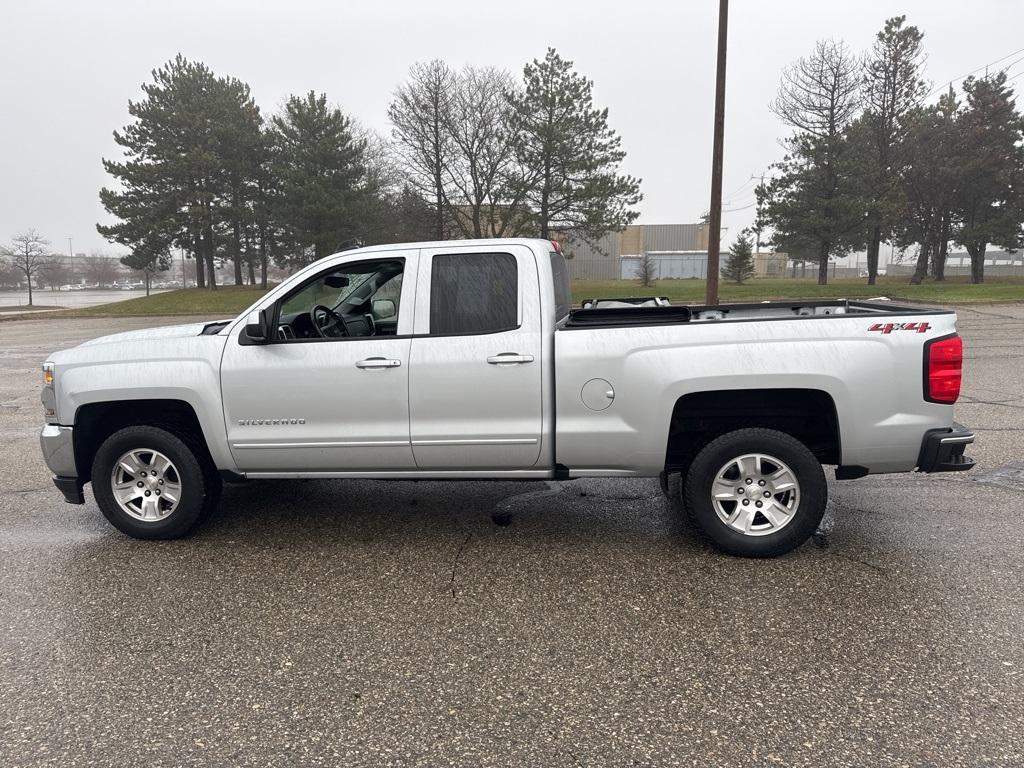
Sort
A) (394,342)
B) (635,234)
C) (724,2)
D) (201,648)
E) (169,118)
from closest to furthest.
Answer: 1. (201,648)
2. (394,342)
3. (724,2)
4. (169,118)
5. (635,234)

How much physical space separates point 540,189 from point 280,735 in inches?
1356

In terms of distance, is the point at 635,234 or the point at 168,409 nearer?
the point at 168,409

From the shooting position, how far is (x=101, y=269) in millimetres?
95250

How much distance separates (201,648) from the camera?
3230mm

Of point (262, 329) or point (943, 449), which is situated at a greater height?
point (262, 329)

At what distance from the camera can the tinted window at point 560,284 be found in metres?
4.53

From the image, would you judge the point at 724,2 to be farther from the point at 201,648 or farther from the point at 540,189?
the point at 540,189

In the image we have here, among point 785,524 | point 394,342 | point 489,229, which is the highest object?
point 489,229

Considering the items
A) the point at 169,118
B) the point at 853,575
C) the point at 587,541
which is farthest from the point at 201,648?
the point at 169,118

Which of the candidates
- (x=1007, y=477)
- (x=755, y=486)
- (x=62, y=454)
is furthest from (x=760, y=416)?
(x=62, y=454)

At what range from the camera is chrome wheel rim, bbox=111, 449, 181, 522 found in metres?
4.52

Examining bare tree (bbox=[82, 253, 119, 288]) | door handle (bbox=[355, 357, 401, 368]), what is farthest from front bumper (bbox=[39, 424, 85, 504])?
bare tree (bbox=[82, 253, 119, 288])

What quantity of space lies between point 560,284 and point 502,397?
1.07 metres

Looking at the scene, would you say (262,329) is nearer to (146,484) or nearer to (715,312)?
(146,484)
